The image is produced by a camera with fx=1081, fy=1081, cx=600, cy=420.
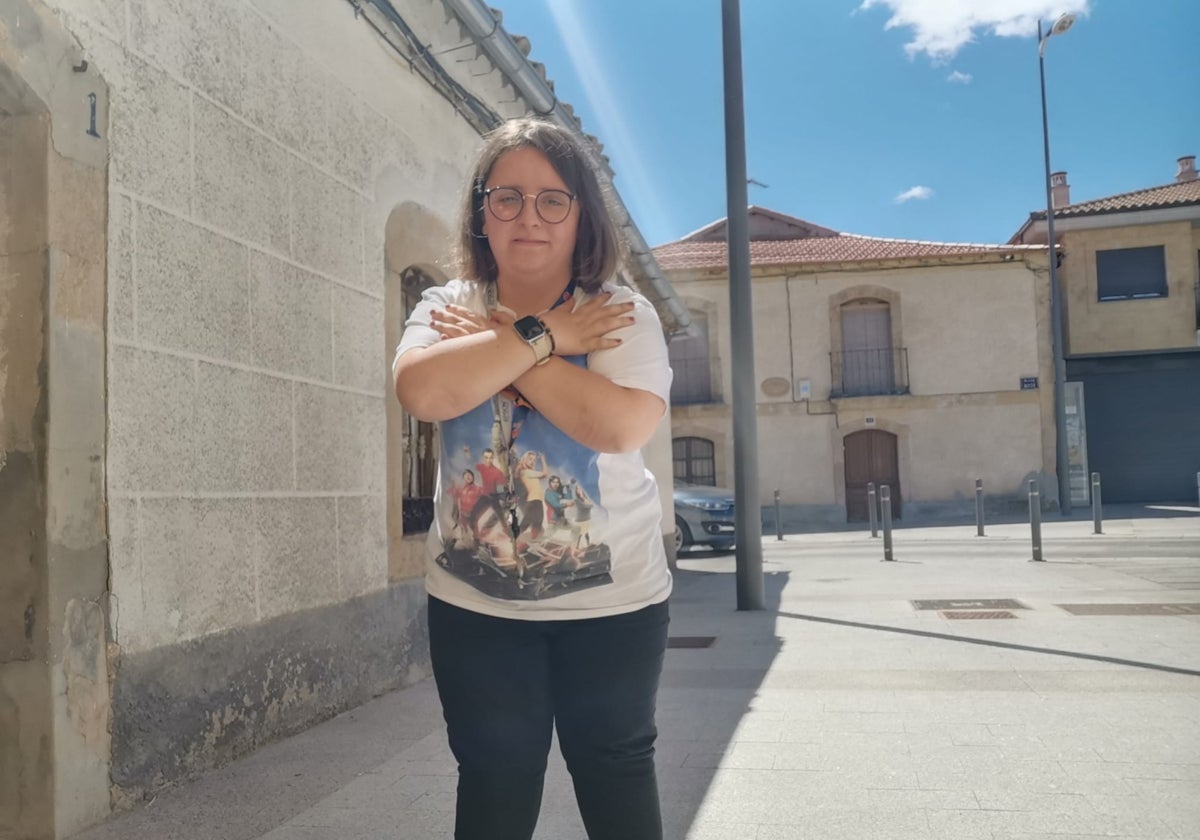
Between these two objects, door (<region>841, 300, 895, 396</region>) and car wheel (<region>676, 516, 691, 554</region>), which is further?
door (<region>841, 300, 895, 396</region>)

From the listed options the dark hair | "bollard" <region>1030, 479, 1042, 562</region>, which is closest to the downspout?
the dark hair

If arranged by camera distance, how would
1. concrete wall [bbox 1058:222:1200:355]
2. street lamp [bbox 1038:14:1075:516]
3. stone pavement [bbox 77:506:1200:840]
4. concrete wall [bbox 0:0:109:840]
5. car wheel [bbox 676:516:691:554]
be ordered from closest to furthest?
concrete wall [bbox 0:0:109:840]
stone pavement [bbox 77:506:1200:840]
car wheel [bbox 676:516:691:554]
street lamp [bbox 1038:14:1075:516]
concrete wall [bbox 1058:222:1200:355]

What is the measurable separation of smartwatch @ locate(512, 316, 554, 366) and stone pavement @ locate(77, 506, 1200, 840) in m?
1.85

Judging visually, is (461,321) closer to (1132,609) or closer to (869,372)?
(1132,609)

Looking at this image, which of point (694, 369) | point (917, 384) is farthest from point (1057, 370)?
point (694, 369)

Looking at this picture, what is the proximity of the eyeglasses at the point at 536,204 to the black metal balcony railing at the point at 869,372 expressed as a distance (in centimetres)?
2483

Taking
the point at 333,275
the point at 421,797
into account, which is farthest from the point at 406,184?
the point at 421,797

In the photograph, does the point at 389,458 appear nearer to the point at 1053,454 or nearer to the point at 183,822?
the point at 183,822

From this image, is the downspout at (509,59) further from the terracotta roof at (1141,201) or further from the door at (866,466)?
the terracotta roof at (1141,201)

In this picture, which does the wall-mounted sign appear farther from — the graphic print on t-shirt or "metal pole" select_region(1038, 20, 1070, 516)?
the graphic print on t-shirt

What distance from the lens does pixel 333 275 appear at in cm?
489

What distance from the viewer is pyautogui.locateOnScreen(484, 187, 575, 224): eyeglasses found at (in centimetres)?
195

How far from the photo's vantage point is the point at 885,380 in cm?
2638

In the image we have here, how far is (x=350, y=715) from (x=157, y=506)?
1698 millimetres
